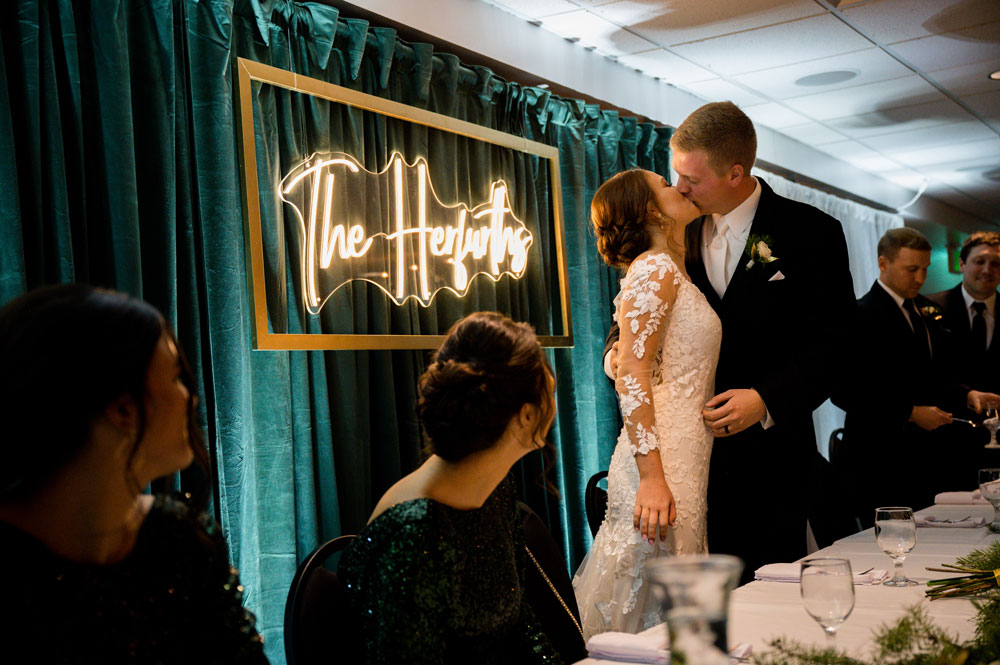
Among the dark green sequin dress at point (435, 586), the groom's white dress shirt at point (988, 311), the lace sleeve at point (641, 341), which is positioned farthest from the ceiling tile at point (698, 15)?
the dark green sequin dress at point (435, 586)

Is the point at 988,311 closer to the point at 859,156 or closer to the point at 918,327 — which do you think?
the point at 918,327

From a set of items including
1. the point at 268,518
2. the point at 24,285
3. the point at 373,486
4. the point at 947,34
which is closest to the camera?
the point at 24,285

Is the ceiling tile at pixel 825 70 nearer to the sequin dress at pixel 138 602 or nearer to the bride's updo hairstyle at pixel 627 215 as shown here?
the bride's updo hairstyle at pixel 627 215

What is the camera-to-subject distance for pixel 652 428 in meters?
2.42

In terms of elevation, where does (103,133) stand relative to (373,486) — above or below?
above

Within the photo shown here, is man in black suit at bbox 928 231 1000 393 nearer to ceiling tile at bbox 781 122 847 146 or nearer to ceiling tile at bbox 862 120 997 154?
ceiling tile at bbox 781 122 847 146

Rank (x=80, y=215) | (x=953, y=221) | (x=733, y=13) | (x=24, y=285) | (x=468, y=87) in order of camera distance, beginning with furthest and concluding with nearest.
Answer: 1. (x=953, y=221)
2. (x=733, y=13)
3. (x=468, y=87)
4. (x=80, y=215)
5. (x=24, y=285)

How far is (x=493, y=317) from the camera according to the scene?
1.73 m

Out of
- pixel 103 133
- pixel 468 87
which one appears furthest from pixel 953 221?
pixel 103 133

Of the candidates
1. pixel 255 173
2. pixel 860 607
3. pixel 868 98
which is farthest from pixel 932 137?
pixel 860 607

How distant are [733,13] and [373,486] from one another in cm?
271

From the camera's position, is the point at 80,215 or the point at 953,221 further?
the point at 953,221

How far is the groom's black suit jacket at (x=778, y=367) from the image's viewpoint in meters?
2.68

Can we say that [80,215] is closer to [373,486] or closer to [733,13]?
[373,486]
